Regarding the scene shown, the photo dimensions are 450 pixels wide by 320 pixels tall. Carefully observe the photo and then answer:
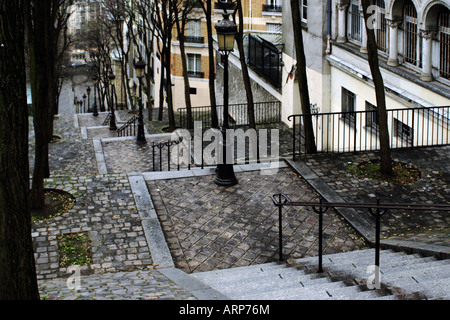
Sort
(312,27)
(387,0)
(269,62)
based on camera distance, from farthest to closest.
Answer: (269,62) < (312,27) < (387,0)

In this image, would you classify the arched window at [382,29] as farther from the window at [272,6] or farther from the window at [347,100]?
the window at [272,6]

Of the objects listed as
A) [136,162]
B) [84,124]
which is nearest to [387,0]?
[136,162]

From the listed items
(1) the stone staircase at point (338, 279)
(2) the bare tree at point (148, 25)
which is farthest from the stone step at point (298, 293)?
(2) the bare tree at point (148, 25)

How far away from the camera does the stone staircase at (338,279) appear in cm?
650

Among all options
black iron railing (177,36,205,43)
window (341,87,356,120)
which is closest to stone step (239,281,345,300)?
window (341,87,356,120)

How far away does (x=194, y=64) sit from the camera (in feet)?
138

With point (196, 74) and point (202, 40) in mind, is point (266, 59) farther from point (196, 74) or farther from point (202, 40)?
point (196, 74)

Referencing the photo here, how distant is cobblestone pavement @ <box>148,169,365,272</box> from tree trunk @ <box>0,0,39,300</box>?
338cm

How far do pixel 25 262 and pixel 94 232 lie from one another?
4112 millimetres

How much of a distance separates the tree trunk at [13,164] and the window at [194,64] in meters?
36.5

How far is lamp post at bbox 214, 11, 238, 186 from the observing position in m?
11.7

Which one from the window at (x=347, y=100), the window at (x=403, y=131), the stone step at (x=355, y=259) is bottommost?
the stone step at (x=355, y=259)

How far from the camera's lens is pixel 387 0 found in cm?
1627
